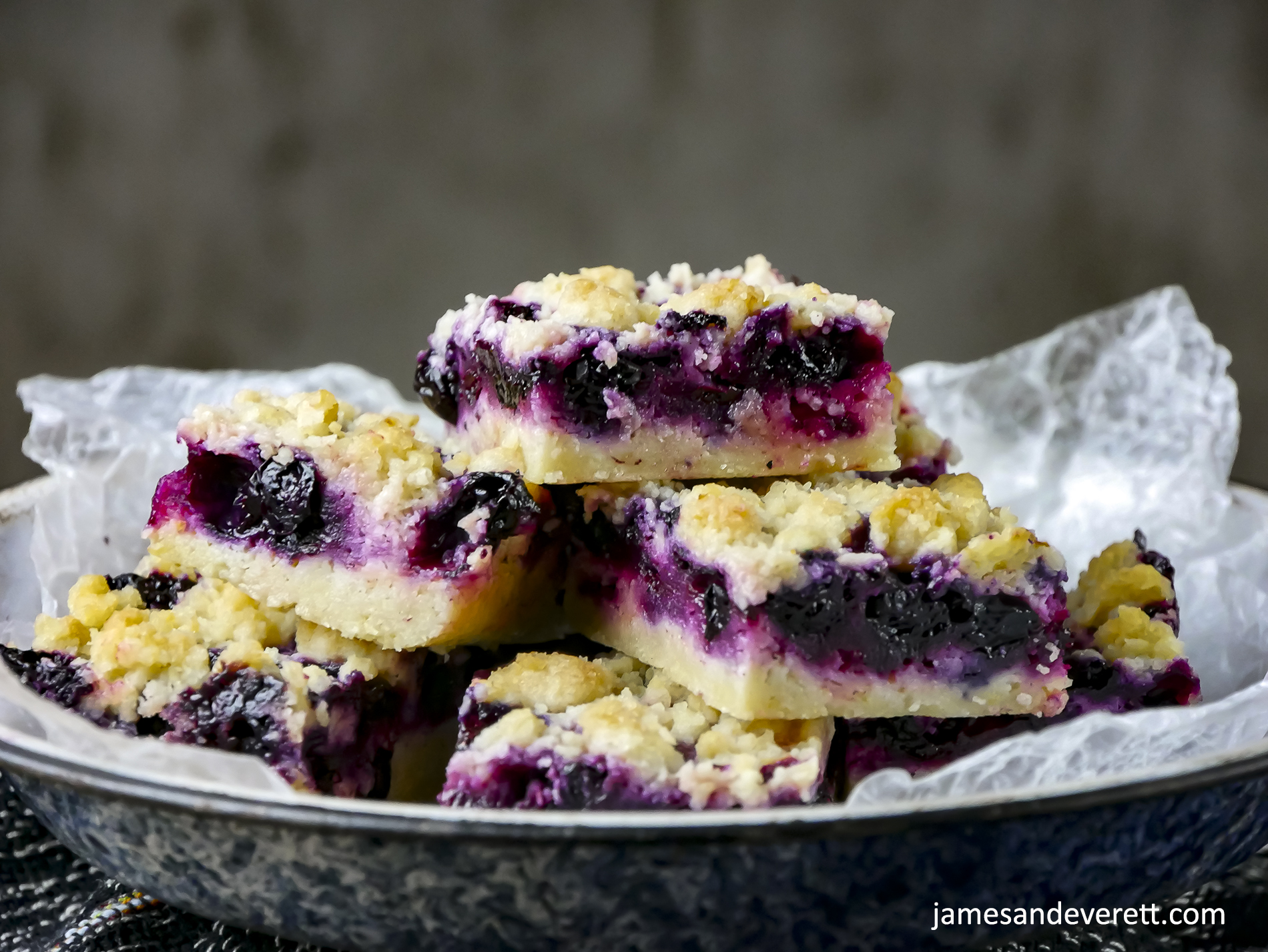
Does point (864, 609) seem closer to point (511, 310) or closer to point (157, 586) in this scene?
point (511, 310)

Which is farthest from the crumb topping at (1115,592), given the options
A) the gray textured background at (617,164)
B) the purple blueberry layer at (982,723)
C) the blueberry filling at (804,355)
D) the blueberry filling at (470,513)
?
the gray textured background at (617,164)

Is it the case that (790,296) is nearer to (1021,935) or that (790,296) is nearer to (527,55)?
(1021,935)

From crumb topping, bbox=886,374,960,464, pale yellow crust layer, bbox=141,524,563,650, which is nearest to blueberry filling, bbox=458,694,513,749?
pale yellow crust layer, bbox=141,524,563,650

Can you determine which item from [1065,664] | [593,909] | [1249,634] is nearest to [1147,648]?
[1065,664]

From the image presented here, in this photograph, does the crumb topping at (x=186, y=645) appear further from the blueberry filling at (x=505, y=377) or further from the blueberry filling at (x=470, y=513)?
the blueberry filling at (x=505, y=377)

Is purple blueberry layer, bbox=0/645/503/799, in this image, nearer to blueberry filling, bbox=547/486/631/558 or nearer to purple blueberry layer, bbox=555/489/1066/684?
blueberry filling, bbox=547/486/631/558
